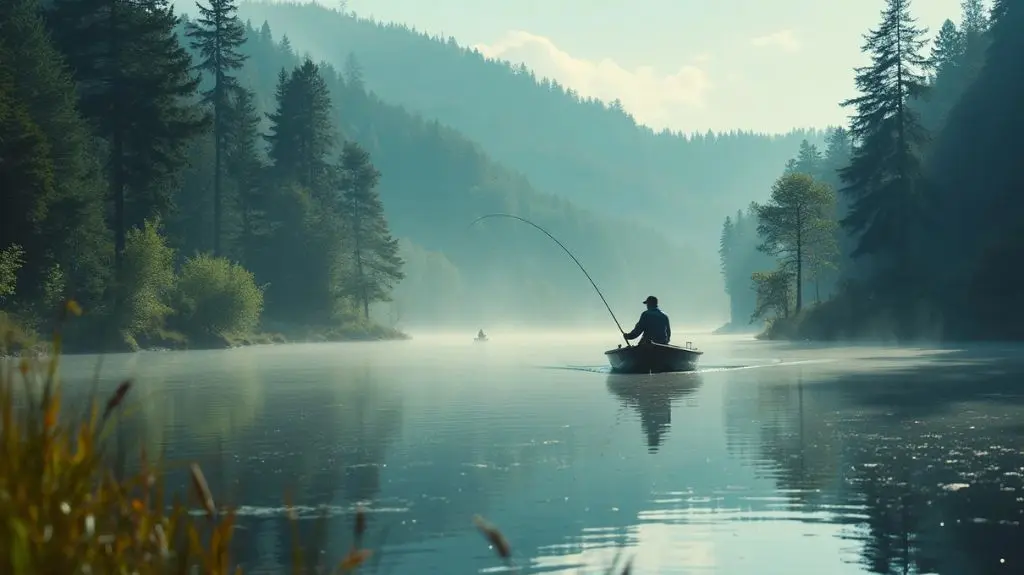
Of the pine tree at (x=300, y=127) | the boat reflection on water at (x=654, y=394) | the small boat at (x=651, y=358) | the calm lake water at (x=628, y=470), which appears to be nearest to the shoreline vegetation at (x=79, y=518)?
the calm lake water at (x=628, y=470)

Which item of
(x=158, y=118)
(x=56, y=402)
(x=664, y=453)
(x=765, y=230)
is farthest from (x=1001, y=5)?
(x=56, y=402)

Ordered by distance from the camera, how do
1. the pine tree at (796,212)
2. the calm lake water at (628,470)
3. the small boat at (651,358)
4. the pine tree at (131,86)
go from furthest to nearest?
the pine tree at (796,212), the pine tree at (131,86), the small boat at (651,358), the calm lake water at (628,470)

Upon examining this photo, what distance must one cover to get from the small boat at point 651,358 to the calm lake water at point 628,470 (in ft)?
19.4

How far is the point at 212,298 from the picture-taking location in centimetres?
6975

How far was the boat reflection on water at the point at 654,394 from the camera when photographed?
21.5 metres

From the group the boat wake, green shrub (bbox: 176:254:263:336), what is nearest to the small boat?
the boat wake

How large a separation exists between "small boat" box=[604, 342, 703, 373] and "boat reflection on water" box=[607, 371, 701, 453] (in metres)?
0.32

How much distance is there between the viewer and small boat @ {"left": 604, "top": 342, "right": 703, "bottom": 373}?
39.8 meters

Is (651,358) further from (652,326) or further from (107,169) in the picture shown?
(107,169)

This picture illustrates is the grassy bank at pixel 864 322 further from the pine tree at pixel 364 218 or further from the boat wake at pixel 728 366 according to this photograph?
the pine tree at pixel 364 218

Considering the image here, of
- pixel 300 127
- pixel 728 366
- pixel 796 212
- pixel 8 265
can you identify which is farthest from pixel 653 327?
pixel 300 127

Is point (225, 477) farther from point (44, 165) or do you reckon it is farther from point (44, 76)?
point (44, 76)

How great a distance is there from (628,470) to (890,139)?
67.6 m

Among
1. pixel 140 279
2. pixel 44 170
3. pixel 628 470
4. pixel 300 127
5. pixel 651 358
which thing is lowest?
pixel 628 470
